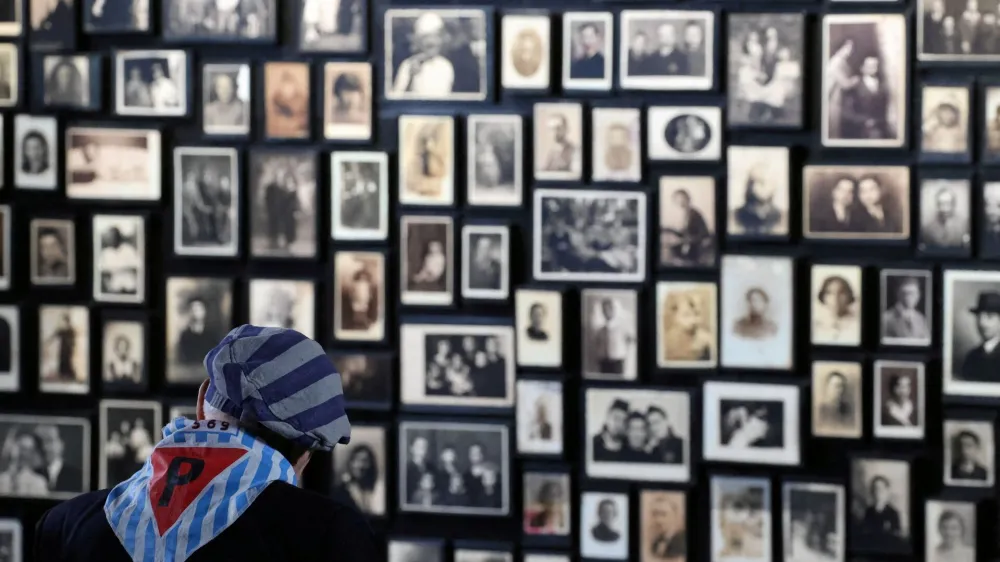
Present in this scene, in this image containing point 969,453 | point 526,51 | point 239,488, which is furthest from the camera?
point 526,51

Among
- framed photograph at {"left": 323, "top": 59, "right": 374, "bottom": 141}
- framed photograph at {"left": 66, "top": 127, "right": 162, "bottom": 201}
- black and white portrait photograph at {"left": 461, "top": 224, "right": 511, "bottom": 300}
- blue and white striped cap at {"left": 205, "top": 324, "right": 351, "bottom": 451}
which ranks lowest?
blue and white striped cap at {"left": 205, "top": 324, "right": 351, "bottom": 451}

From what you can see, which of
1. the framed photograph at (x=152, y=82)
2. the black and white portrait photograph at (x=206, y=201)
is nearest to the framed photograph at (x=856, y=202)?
the black and white portrait photograph at (x=206, y=201)

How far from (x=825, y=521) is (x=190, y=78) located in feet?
7.52

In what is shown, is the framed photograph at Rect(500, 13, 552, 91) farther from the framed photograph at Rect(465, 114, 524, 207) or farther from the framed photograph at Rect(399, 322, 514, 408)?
the framed photograph at Rect(399, 322, 514, 408)

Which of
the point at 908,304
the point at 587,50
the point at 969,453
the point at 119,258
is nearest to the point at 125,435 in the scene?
the point at 119,258

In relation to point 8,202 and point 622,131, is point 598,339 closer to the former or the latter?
point 622,131

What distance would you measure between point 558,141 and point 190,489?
197 centimetres

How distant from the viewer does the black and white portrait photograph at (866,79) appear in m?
3.84

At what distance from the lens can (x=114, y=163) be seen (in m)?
4.30

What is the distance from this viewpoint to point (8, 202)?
435 cm

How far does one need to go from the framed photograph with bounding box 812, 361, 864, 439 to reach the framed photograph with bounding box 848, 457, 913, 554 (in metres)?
0.10

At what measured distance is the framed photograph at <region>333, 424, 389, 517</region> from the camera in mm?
4184

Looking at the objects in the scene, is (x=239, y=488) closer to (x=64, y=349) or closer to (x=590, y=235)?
(x=590, y=235)

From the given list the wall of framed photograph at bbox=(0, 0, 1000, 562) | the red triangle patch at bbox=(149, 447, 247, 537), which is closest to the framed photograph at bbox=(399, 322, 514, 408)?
the wall of framed photograph at bbox=(0, 0, 1000, 562)
